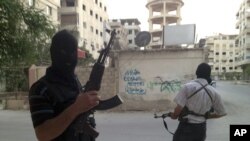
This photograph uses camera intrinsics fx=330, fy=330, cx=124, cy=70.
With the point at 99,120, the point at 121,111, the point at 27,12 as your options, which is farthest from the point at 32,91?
the point at 121,111

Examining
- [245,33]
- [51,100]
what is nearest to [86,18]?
[245,33]

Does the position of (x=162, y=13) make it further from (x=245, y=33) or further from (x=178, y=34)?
(x=178, y=34)

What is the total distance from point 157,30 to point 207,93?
5389cm

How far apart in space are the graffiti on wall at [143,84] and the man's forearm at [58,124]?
1239 cm

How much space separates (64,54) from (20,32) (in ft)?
9.63

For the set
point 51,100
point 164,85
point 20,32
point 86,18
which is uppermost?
point 86,18

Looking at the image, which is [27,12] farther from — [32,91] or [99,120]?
[99,120]

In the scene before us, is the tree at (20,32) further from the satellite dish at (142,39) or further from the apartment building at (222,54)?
the apartment building at (222,54)

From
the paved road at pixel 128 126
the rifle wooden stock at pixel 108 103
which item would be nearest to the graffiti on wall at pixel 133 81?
the paved road at pixel 128 126

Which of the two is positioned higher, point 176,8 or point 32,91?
point 176,8

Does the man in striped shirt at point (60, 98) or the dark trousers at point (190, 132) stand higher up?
the man in striped shirt at point (60, 98)

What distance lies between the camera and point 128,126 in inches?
406

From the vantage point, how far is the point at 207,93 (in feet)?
11.9

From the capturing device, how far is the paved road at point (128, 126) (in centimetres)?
841
